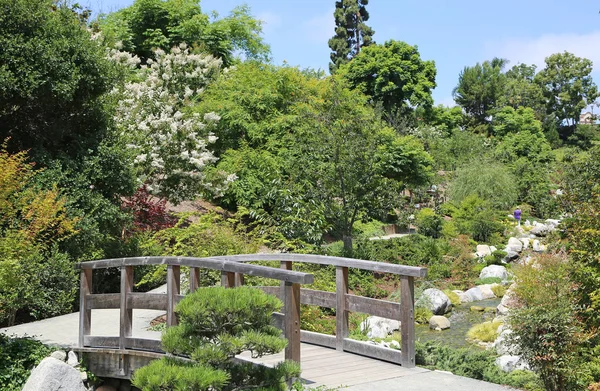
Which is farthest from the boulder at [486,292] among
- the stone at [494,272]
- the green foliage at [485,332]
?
the green foliage at [485,332]

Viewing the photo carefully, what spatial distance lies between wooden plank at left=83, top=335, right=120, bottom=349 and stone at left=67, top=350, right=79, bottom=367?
0.18 meters

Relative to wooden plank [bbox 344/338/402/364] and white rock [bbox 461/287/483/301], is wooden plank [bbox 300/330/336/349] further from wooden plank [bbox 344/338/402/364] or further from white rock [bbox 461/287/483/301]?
white rock [bbox 461/287/483/301]

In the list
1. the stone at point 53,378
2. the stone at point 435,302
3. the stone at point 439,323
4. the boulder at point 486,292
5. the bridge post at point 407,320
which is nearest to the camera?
the bridge post at point 407,320

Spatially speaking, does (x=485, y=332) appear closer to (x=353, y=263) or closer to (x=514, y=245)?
(x=353, y=263)

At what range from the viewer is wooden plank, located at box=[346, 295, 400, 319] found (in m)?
6.93

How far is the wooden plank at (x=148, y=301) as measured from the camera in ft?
25.4

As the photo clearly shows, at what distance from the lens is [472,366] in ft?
23.1

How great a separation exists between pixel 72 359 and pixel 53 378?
1.02m

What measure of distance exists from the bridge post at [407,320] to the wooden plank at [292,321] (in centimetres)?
121

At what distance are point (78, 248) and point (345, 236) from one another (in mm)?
7436

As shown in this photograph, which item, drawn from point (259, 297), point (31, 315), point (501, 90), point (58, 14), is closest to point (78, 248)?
point (31, 315)

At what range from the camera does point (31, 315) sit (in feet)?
38.3

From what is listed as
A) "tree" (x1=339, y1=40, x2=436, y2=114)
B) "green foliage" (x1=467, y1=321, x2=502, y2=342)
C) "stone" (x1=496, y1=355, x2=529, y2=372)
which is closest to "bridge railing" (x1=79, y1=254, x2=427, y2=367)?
"stone" (x1=496, y1=355, x2=529, y2=372)

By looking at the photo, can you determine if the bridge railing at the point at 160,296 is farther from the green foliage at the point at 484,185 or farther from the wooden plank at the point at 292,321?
the green foliage at the point at 484,185
